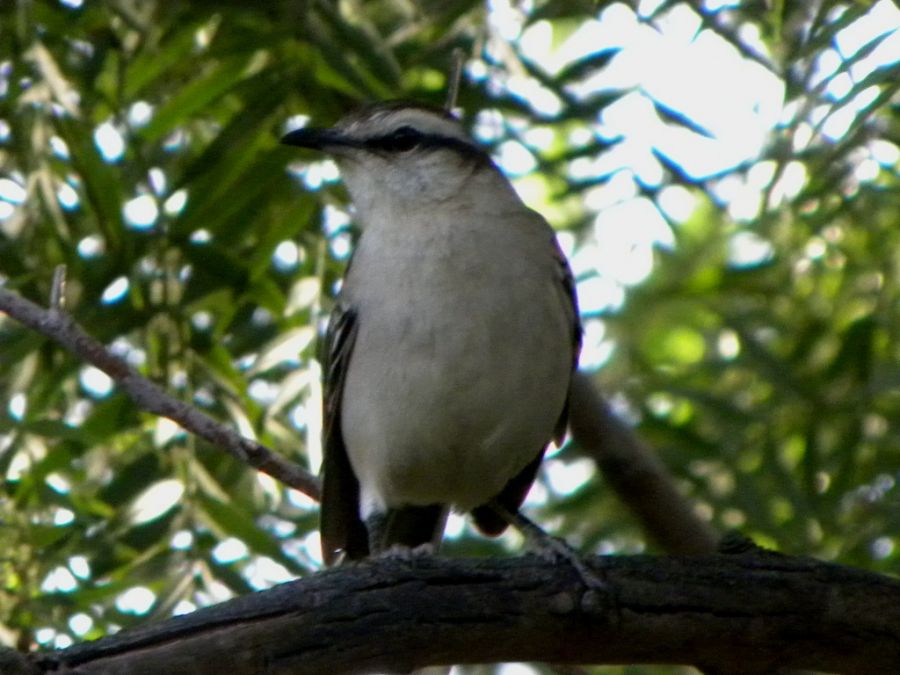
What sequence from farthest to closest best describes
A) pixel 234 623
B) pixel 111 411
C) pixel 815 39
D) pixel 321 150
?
pixel 321 150, pixel 111 411, pixel 815 39, pixel 234 623

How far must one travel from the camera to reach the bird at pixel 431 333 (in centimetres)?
514

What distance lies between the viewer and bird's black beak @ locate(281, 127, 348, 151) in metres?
5.31

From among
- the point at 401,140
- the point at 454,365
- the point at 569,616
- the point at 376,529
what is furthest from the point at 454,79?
the point at 569,616

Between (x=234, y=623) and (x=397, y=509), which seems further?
(x=397, y=509)

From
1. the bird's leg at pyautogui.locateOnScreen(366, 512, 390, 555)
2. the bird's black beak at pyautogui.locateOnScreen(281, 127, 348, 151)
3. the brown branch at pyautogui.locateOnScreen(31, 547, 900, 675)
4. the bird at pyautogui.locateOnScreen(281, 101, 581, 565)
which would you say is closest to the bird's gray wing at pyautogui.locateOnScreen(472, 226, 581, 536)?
the bird at pyautogui.locateOnScreen(281, 101, 581, 565)

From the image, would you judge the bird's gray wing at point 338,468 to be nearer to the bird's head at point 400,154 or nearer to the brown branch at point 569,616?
the bird's head at point 400,154

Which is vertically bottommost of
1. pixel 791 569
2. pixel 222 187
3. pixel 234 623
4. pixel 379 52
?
pixel 234 623

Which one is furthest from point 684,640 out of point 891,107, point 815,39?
point 891,107

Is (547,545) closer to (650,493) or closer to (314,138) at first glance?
(650,493)

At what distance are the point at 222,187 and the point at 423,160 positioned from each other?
34.8 inches

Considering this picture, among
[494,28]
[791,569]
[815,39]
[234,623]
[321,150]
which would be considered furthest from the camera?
[494,28]

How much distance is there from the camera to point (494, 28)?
5.90 meters

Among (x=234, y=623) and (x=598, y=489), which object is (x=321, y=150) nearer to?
(x=598, y=489)

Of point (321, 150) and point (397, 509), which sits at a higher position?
point (321, 150)
